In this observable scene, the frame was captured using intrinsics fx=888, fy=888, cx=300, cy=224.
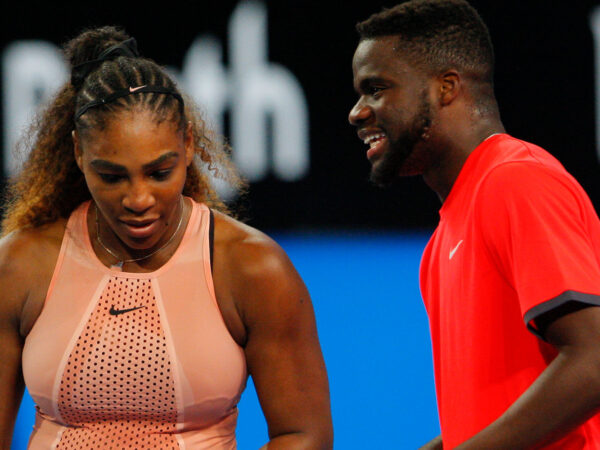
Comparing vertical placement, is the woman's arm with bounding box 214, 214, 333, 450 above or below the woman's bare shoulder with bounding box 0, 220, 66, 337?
below

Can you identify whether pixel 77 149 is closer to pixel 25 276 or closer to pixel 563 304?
pixel 25 276

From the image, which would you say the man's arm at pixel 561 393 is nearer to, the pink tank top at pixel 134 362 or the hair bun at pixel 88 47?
the pink tank top at pixel 134 362

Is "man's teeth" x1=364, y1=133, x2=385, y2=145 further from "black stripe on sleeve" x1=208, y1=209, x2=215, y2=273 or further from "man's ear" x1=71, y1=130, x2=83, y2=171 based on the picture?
"man's ear" x1=71, y1=130, x2=83, y2=171

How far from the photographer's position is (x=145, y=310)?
1686mm

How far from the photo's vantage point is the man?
128 cm

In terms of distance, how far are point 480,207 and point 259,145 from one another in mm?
3068

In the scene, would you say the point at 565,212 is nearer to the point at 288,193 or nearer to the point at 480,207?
the point at 480,207

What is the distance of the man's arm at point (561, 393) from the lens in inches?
49.0

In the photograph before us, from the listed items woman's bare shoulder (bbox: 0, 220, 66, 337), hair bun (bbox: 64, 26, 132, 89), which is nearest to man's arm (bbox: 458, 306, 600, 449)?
woman's bare shoulder (bbox: 0, 220, 66, 337)

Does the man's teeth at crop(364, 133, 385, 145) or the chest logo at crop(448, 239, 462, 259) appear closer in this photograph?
the chest logo at crop(448, 239, 462, 259)

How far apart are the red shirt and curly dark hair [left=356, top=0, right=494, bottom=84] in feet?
0.74

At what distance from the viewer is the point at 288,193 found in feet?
14.7

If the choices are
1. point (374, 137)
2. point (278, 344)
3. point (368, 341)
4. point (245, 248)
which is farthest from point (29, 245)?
point (368, 341)

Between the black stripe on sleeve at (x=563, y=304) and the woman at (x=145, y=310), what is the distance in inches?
21.1
